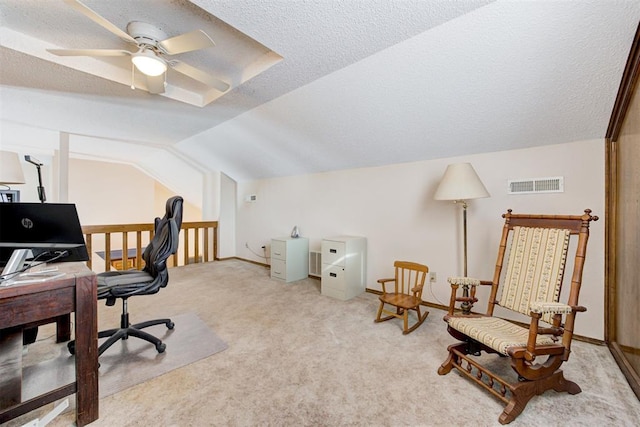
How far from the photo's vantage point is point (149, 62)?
186 cm

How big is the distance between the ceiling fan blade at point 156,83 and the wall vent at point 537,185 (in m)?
3.19

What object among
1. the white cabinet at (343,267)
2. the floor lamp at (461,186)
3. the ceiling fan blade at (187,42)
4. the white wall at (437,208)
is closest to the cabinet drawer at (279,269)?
the white wall at (437,208)

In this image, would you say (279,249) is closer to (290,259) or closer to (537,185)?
(290,259)

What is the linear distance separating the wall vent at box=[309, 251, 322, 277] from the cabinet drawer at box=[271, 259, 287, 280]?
17.8 inches

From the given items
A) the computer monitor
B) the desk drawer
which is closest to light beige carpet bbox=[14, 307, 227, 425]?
the desk drawer

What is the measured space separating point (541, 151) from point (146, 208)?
7.56m

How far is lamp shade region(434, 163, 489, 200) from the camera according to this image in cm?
226

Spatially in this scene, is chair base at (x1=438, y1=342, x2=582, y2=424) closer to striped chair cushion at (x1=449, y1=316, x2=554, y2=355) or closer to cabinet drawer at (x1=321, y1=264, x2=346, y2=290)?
striped chair cushion at (x1=449, y1=316, x2=554, y2=355)

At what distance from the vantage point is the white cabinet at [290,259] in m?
3.97

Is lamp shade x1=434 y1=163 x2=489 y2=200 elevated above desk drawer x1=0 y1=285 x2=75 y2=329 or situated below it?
above

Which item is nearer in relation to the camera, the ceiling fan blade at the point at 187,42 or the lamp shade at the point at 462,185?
the ceiling fan blade at the point at 187,42

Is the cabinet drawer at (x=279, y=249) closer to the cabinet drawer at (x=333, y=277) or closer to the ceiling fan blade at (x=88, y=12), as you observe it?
the cabinet drawer at (x=333, y=277)

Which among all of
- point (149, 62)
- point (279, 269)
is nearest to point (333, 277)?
point (279, 269)

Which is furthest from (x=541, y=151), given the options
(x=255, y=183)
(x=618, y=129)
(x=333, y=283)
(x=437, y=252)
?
(x=255, y=183)
